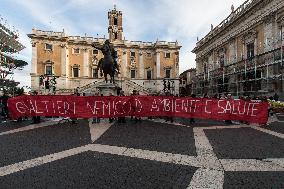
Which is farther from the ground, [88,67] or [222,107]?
[88,67]

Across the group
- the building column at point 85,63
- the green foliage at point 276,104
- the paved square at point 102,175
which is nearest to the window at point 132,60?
the building column at point 85,63

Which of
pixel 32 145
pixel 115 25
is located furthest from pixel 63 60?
pixel 32 145

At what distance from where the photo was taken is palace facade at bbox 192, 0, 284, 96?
20203 millimetres

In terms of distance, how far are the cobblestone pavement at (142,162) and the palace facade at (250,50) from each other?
14065mm

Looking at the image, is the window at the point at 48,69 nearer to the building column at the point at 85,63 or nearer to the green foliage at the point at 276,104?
the building column at the point at 85,63

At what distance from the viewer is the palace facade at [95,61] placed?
52688mm

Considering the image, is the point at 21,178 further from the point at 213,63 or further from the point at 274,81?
the point at 213,63

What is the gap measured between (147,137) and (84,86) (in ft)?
151

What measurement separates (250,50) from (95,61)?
4004 cm

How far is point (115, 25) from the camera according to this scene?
63500 millimetres

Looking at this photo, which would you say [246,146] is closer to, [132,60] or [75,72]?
[75,72]

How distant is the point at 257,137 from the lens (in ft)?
26.9

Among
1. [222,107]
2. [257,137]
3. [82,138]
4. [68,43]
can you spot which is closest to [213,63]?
[222,107]

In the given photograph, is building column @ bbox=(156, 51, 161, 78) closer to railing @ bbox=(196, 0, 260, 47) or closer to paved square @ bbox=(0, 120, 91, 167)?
railing @ bbox=(196, 0, 260, 47)
